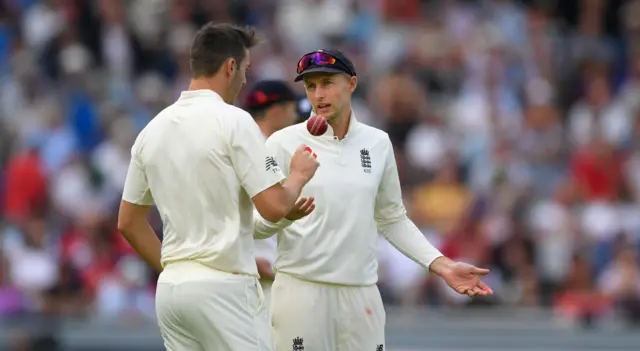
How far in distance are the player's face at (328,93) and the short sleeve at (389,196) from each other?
384 mm

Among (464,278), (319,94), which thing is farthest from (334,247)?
(319,94)

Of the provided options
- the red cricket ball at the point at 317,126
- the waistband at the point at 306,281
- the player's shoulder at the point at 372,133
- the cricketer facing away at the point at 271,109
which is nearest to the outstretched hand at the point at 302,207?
the red cricket ball at the point at 317,126

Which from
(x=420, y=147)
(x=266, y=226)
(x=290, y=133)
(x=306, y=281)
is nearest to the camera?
(x=266, y=226)

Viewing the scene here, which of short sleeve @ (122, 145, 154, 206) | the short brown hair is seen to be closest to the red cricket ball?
the short brown hair

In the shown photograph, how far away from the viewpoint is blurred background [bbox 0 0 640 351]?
13.6m

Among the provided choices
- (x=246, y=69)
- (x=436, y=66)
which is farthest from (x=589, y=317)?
(x=246, y=69)

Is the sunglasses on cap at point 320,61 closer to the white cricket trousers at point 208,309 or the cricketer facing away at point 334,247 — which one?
the cricketer facing away at point 334,247

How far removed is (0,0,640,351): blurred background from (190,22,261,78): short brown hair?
6403 millimetres

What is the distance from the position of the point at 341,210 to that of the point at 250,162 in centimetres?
113

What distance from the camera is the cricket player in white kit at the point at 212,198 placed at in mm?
6625

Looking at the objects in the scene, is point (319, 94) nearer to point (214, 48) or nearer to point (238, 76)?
point (238, 76)

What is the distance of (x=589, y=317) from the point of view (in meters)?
13.3

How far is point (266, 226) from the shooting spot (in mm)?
7094

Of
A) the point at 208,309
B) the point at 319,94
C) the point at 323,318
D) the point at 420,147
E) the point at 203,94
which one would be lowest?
the point at 208,309
